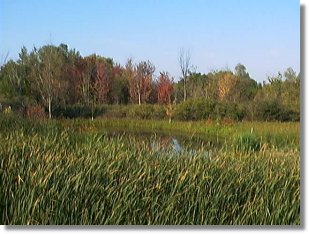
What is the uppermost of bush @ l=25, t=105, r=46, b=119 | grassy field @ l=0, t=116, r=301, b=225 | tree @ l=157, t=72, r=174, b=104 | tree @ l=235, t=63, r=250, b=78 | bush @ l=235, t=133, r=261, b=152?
tree @ l=235, t=63, r=250, b=78

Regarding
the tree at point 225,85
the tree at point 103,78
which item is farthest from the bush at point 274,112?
the tree at point 103,78

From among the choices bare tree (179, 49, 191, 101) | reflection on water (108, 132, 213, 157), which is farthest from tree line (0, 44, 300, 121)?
reflection on water (108, 132, 213, 157)

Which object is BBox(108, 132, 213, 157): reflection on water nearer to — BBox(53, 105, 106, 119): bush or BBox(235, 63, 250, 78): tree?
BBox(53, 105, 106, 119): bush

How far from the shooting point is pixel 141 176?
346cm

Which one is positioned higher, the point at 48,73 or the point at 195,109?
the point at 48,73

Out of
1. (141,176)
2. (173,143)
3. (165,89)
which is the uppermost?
(165,89)

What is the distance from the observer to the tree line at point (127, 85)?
11.4ft

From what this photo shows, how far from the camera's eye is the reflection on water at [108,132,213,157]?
349cm

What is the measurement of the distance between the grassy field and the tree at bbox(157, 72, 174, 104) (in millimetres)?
117

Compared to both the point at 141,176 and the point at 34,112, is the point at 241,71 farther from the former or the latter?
the point at 34,112

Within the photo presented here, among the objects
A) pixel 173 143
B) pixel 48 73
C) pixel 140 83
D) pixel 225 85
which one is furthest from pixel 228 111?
pixel 48 73

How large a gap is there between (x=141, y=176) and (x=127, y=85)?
416 mm

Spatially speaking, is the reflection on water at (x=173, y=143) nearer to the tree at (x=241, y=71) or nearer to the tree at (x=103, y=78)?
the tree at (x=103, y=78)

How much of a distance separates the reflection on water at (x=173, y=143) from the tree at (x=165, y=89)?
0.17m
